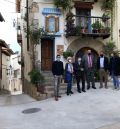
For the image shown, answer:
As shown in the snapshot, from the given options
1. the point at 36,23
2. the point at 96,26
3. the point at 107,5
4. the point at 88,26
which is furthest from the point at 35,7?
the point at 107,5

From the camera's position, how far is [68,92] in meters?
19.3

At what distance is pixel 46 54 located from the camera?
24688 mm

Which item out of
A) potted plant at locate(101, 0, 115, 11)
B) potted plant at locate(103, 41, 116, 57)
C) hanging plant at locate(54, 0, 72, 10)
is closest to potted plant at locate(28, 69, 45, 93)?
hanging plant at locate(54, 0, 72, 10)

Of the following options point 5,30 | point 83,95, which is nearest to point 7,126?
point 83,95

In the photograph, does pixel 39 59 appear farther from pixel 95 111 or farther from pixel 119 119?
pixel 119 119

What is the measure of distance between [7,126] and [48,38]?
10.9 m

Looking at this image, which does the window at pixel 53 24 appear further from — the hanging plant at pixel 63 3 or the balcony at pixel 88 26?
the hanging plant at pixel 63 3

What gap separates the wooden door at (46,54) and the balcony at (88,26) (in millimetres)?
1337

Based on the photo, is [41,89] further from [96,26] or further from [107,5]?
[107,5]

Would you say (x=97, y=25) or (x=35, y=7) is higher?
(x=35, y=7)

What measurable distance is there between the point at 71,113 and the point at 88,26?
33.9ft

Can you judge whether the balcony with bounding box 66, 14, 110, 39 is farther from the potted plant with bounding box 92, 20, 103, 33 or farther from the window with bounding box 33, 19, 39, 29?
the window with bounding box 33, 19, 39, 29

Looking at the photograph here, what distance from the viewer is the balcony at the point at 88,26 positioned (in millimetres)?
23984

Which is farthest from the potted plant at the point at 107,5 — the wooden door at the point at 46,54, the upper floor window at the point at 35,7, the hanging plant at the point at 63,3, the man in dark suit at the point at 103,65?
the man in dark suit at the point at 103,65
